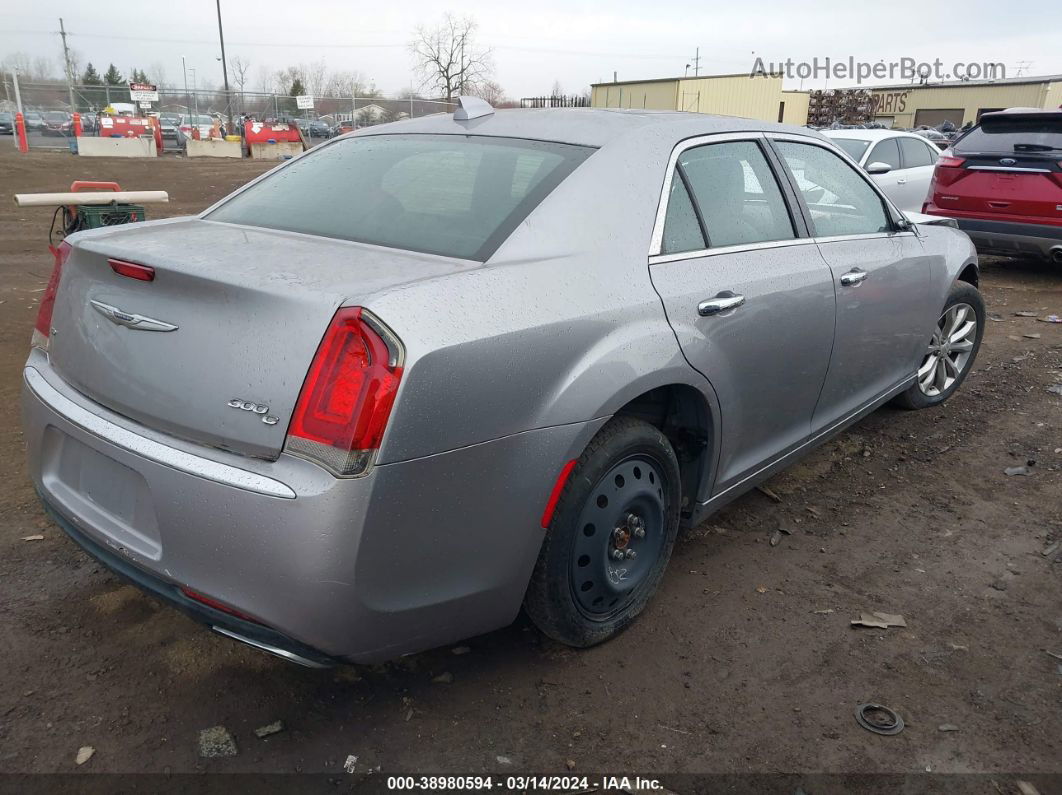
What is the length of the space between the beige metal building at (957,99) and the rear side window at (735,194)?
5149 cm

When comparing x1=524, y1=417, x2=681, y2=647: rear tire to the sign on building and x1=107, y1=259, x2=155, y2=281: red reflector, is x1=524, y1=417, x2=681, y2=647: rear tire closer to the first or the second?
x1=107, y1=259, x2=155, y2=281: red reflector

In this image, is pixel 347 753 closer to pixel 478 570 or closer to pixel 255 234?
pixel 478 570

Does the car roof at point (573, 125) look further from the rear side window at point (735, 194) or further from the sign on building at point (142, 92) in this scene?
the sign on building at point (142, 92)

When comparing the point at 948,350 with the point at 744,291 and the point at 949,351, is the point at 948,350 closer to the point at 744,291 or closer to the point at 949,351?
the point at 949,351

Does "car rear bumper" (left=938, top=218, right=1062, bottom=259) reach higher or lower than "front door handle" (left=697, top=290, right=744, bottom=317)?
lower

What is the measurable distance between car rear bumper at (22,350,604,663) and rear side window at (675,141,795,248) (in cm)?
111

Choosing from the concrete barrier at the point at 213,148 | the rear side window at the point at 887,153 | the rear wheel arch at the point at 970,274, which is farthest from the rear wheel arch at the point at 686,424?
the concrete barrier at the point at 213,148

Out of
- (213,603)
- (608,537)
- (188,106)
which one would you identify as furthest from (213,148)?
(213,603)

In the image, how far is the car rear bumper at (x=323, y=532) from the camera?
1885mm

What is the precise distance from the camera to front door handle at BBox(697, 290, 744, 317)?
2.69 m

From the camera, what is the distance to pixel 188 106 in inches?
1347

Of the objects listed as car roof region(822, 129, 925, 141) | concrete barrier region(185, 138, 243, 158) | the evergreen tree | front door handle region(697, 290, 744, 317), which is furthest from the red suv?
the evergreen tree

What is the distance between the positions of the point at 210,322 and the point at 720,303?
1.59m

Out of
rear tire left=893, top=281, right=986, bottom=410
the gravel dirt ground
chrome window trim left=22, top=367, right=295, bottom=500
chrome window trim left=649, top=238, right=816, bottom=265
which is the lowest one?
the gravel dirt ground
